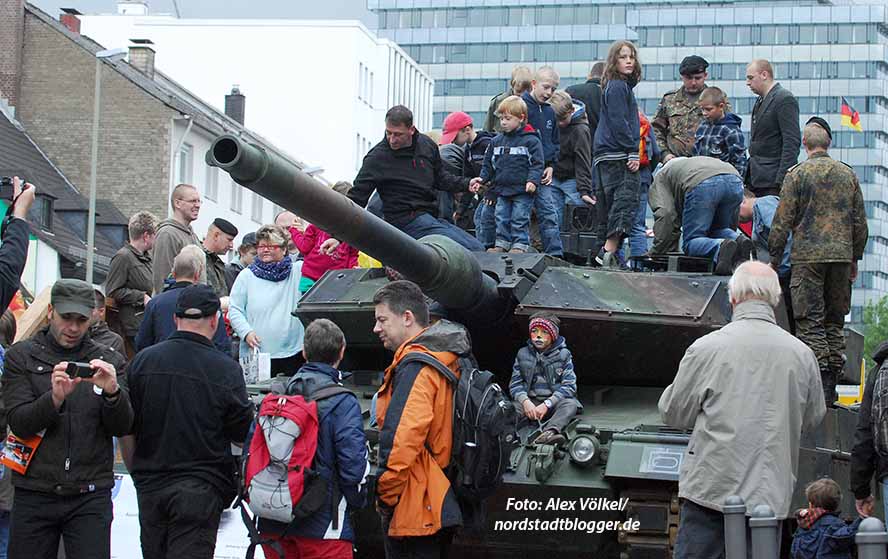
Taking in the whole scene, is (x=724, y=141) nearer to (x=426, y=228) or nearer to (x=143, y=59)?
(x=426, y=228)

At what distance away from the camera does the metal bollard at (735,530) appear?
24.0 ft

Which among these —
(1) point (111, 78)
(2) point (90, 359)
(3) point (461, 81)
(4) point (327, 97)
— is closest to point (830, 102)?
(3) point (461, 81)

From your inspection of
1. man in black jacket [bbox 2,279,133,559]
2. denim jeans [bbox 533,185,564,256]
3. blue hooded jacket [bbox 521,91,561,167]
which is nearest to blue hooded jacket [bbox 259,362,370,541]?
man in black jacket [bbox 2,279,133,559]

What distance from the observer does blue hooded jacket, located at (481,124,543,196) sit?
12.9 meters

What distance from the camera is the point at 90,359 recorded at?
353 inches

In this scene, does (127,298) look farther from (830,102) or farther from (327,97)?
(830,102)

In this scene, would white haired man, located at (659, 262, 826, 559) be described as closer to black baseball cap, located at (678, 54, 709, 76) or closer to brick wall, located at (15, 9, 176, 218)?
black baseball cap, located at (678, 54, 709, 76)

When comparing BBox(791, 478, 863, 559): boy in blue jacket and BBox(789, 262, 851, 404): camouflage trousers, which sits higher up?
BBox(789, 262, 851, 404): camouflage trousers

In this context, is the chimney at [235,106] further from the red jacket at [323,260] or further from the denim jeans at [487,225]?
the denim jeans at [487,225]

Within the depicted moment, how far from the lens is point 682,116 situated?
1478 centimetres

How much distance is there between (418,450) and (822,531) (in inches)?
111

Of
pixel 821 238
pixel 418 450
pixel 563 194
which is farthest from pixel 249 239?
pixel 418 450

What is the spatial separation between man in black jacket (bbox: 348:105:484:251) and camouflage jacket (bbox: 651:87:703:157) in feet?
11.1

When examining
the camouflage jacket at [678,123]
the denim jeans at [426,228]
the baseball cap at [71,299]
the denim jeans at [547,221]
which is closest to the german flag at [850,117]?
the camouflage jacket at [678,123]
